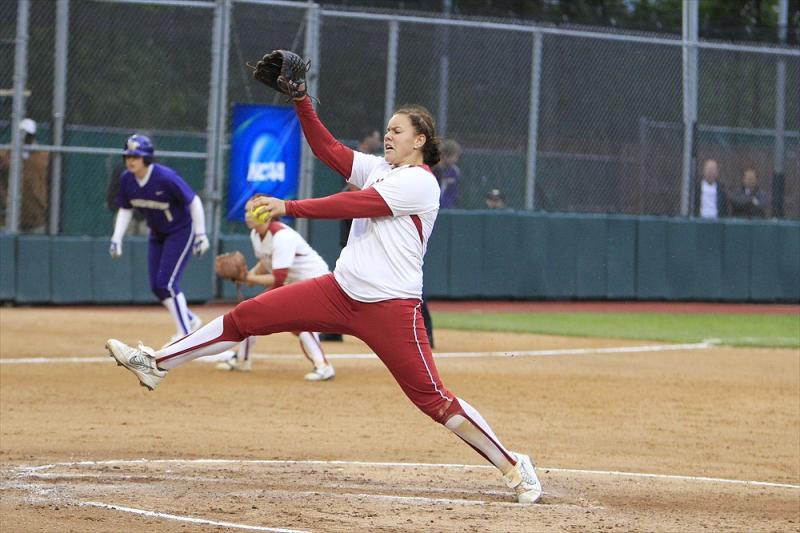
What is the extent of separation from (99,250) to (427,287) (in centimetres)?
468

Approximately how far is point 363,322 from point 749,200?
607 inches

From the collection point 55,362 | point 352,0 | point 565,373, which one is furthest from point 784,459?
point 352,0

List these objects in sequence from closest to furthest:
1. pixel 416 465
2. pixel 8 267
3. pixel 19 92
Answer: pixel 416 465
pixel 19 92
pixel 8 267

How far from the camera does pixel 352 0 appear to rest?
1903cm

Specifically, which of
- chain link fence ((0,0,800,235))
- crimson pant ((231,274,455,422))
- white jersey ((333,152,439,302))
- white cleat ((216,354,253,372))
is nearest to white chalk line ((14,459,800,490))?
crimson pant ((231,274,455,422))

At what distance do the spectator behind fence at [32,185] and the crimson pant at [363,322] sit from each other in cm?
1039

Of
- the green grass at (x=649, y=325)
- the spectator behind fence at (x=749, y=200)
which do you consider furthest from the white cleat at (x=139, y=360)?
the spectator behind fence at (x=749, y=200)

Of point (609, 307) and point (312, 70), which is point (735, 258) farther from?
point (312, 70)

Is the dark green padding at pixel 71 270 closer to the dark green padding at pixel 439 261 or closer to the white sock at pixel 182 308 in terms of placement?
the dark green padding at pixel 439 261

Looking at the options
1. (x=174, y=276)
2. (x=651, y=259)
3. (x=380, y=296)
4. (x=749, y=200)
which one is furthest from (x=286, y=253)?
(x=749, y=200)

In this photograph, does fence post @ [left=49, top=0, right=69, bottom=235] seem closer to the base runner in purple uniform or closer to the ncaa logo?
the ncaa logo

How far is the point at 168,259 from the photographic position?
473 inches

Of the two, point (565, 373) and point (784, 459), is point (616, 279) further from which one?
→ point (784, 459)

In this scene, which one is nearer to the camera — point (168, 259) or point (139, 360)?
point (139, 360)
